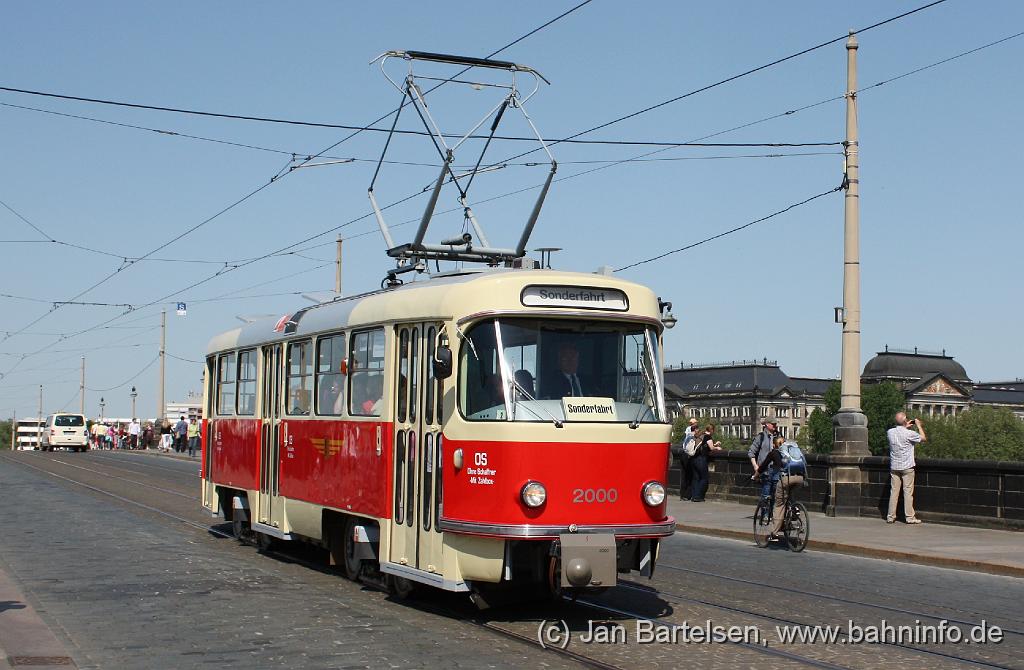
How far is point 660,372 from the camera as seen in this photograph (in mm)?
11828

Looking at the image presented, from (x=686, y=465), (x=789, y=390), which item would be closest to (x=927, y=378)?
(x=789, y=390)

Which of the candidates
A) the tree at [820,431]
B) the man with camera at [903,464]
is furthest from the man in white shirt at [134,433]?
the tree at [820,431]

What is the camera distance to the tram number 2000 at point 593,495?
10.9 m

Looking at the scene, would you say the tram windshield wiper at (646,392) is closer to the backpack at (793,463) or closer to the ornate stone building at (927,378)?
the backpack at (793,463)

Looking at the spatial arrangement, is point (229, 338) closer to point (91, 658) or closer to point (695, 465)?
point (91, 658)

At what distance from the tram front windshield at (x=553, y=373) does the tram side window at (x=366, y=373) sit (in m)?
1.64

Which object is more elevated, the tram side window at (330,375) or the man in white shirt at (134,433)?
the tram side window at (330,375)

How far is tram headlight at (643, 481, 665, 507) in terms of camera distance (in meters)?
11.2

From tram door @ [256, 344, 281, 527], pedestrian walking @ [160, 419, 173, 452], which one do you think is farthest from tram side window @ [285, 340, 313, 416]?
pedestrian walking @ [160, 419, 173, 452]

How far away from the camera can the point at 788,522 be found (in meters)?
18.6

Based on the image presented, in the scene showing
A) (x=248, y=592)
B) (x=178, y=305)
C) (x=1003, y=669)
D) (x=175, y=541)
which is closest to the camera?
(x=1003, y=669)

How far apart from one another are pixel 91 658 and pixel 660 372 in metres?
5.19

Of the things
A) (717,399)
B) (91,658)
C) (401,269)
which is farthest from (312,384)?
(717,399)

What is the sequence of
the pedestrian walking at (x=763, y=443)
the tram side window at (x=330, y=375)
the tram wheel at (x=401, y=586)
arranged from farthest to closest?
the pedestrian walking at (x=763, y=443)
the tram side window at (x=330, y=375)
the tram wheel at (x=401, y=586)
